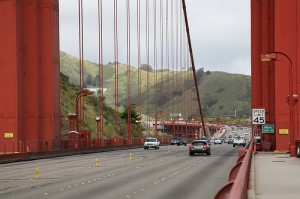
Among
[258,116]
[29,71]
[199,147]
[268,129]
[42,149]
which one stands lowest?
[42,149]

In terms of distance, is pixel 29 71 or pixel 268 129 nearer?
pixel 268 129

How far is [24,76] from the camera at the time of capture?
6075 centimetres

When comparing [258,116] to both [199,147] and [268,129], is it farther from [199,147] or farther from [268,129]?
[199,147]

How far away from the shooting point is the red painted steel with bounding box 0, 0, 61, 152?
5688 centimetres

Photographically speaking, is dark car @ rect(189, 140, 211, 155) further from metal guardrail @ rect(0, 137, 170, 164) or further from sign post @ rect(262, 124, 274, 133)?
metal guardrail @ rect(0, 137, 170, 164)

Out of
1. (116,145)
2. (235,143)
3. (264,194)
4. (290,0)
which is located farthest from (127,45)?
(264,194)


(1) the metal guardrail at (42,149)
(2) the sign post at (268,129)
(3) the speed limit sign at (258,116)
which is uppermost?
(3) the speed limit sign at (258,116)

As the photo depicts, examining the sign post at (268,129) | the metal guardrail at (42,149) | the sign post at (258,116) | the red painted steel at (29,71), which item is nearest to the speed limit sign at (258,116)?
the sign post at (258,116)

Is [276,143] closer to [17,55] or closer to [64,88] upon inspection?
[17,55]

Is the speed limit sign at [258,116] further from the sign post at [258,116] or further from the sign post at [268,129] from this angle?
the sign post at [268,129]

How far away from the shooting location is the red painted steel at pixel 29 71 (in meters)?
56.9

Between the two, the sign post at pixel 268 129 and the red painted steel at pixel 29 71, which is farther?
the red painted steel at pixel 29 71

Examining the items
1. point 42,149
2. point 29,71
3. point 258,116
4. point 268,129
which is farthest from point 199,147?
point 29,71

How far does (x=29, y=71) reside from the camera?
61.1m
